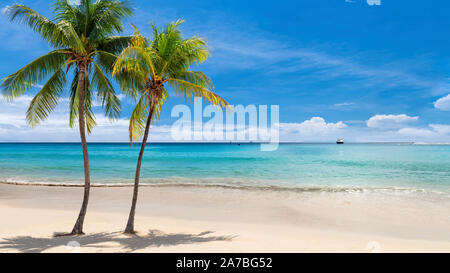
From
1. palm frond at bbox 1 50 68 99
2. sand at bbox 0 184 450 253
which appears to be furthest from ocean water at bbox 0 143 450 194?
palm frond at bbox 1 50 68 99

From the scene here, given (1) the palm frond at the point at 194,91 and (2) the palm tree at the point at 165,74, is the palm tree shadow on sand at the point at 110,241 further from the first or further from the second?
(1) the palm frond at the point at 194,91

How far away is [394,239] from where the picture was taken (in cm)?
850

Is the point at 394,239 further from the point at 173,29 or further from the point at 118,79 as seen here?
the point at 118,79

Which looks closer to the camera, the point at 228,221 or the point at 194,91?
the point at 194,91

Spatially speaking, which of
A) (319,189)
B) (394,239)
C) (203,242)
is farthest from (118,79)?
(319,189)

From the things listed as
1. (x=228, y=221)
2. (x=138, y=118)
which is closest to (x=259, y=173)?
(x=228, y=221)

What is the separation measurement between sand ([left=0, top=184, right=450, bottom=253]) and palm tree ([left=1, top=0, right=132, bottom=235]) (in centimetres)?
205

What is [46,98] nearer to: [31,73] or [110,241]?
[31,73]

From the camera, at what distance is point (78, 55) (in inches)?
305

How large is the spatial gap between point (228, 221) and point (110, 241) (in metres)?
4.74

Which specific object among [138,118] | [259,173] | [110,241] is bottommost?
[259,173]

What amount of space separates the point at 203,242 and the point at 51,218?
23.6 ft

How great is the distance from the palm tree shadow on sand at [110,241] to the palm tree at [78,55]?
91 cm
